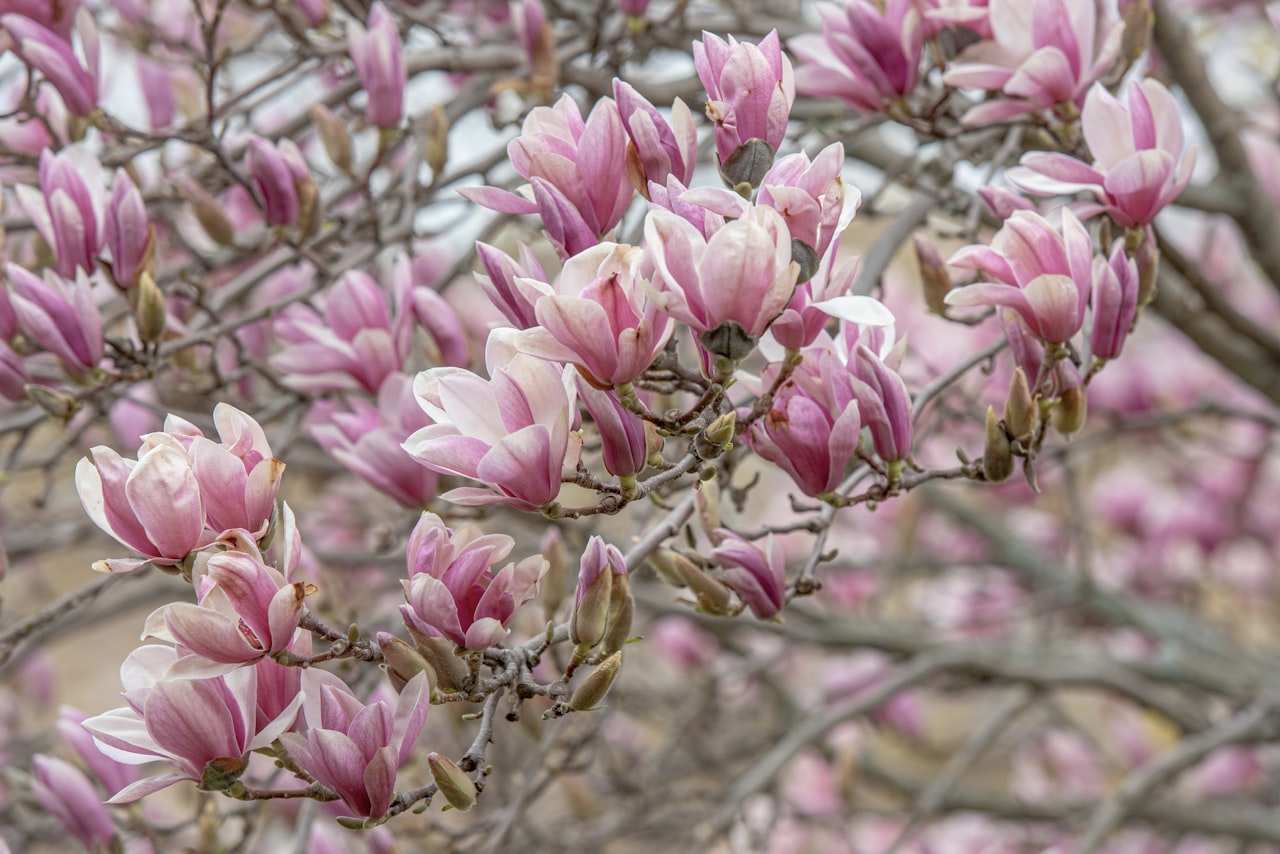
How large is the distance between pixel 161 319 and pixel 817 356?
0.71 meters

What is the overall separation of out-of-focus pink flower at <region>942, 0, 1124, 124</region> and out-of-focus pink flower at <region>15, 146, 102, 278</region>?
2.88ft

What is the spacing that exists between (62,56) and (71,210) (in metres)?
0.27

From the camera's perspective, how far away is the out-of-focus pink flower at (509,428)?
737 millimetres

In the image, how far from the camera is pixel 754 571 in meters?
0.91

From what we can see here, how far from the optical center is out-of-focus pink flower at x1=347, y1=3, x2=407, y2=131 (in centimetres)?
130

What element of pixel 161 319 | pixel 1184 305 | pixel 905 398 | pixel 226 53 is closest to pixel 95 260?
pixel 161 319

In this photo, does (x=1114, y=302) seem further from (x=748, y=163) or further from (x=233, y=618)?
(x=233, y=618)

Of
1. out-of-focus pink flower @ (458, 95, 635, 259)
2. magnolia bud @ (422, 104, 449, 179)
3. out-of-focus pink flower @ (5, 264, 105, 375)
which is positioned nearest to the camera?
out-of-focus pink flower @ (458, 95, 635, 259)

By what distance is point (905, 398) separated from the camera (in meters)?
0.85

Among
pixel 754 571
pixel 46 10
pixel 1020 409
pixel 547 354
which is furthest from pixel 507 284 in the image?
pixel 46 10

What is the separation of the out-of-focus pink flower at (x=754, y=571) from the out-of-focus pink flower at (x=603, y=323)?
0.23m

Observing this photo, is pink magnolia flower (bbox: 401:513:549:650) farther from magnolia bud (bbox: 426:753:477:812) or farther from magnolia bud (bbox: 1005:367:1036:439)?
magnolia bud (bbox: 1005:367:1036:439)

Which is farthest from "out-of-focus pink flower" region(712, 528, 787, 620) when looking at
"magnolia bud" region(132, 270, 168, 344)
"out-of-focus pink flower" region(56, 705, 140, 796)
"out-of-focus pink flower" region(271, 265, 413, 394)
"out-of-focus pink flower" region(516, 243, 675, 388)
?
"out-of-focus pink flower" region(56, 705, 140, 796)

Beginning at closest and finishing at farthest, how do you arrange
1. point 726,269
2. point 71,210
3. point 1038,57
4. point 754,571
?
1. point 726,269
2. point 754,571
3. point 1038,57
4. point 71,210
